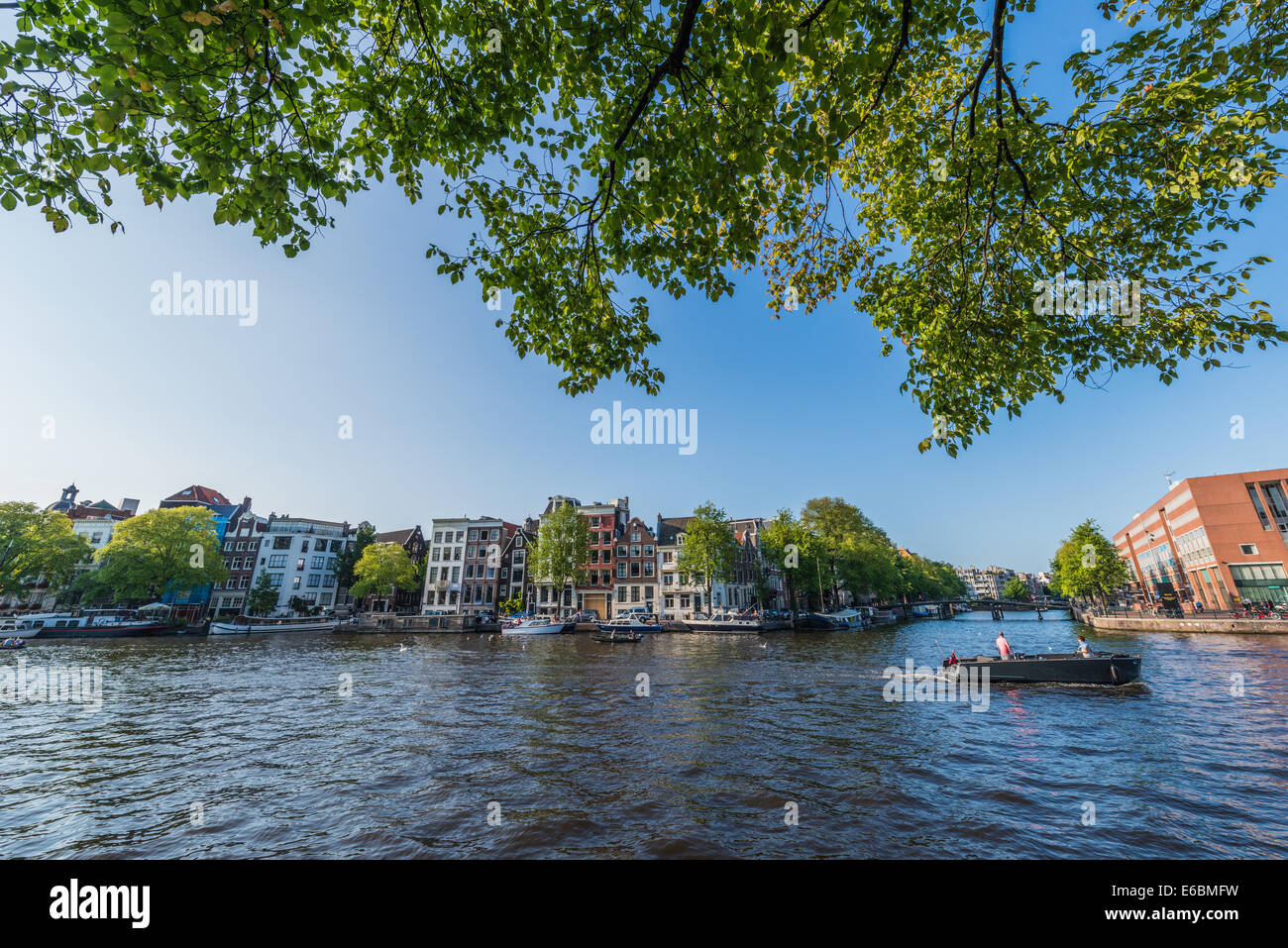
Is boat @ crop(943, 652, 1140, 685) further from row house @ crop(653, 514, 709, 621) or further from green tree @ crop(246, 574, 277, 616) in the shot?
green tree @ crop(246, 574, 277, 616)

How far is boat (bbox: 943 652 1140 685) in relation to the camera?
19.0 metres

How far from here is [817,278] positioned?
9789mm

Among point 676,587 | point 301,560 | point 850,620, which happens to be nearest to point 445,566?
point 301,560

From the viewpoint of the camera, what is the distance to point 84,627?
51125 millimetres

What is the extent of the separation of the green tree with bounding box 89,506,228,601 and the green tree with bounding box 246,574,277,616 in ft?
20.8

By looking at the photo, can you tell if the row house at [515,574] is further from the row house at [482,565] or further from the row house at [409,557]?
the row house at [409,557]

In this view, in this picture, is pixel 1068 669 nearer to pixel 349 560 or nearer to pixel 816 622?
pixel 816 622

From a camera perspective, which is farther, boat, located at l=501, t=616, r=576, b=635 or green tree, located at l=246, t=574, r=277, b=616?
green tree, located at l=246, t=574, r=277, b=616

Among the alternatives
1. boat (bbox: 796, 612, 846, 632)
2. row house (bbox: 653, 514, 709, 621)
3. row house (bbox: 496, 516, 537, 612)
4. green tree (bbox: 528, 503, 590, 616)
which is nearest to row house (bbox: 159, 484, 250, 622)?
row house (bbox: 496, 516, 537, 612)

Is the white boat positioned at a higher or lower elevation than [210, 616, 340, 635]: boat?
higher

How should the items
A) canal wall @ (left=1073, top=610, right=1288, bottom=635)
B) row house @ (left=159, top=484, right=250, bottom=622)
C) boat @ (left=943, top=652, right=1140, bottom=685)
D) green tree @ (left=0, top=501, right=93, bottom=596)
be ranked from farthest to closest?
row house @ (left=159, top=484, right=250, bottom=622) < green tree @ (left=0, top=501, right=93, bottom=596) < canal wall @ (left=1073, top=610, right=1288, bottom=635) < boat @ (left=943, top=652, right=1140, bottom=685)

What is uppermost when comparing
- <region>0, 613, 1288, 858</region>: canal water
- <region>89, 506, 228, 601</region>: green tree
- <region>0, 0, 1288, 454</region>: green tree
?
<region>0, 0, 1288, 454</region>: green tree

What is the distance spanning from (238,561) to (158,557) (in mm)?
17691
